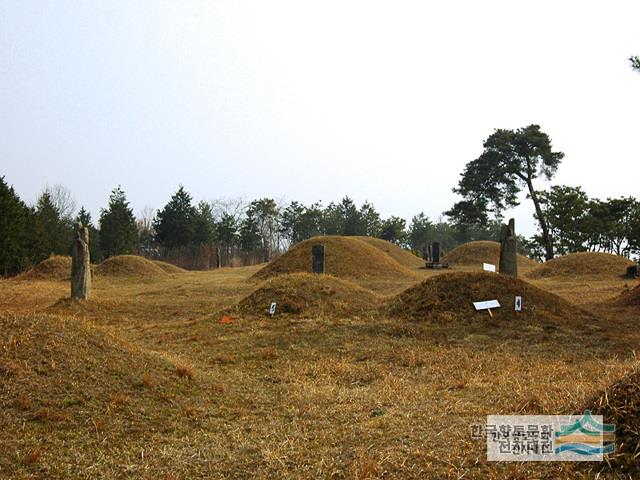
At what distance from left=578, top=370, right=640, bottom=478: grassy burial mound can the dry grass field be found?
2cm

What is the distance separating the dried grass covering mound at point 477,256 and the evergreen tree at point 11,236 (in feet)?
93.7

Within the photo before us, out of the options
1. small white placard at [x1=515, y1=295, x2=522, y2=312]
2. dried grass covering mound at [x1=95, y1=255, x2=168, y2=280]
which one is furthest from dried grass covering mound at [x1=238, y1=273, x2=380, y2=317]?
dried grass covering mound at [x1=95, y1=255, x2=168, y2=280]

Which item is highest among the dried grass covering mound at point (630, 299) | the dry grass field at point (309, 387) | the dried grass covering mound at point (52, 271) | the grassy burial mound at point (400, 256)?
the grassy burial mound at point (400, 256)

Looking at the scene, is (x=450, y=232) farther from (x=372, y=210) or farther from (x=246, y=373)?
(x=246, y=373)

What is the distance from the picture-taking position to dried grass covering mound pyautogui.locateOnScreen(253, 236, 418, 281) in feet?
80.4

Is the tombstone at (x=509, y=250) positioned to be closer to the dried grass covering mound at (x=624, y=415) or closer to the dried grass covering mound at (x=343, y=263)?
Result: the dried grass covering mound at (x=343, y=263)

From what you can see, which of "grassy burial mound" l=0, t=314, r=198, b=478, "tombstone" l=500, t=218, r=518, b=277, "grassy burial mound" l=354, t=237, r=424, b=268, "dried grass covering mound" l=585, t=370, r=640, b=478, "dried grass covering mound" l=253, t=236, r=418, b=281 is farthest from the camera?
"grassy burial mound" l=354, t=237, r=424, b=268

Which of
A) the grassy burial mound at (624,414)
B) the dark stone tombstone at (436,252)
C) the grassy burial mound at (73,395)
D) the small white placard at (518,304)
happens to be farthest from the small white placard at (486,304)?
the dark stone tombstone at (436,252)

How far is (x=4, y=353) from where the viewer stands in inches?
224

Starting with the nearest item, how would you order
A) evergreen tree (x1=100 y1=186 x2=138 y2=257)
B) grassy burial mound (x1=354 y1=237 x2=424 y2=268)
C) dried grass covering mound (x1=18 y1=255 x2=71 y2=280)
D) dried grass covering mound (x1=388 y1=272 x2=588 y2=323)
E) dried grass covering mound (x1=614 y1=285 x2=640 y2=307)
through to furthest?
1. dried grass covering mound (x1=388 y1=272 x2=588 y2=323)
2. dried grass covering mound (x1=614 y1=285 x2=640 y2=307)
3. dried grass covering mound (x1=18 y1=255 x2=71 y2=280)
4. grassy burial mound (x1=354 y1=237 x2=424 y2=268)
5. evergreen tree (x1=100 y1=186 x2=138 y2=257)

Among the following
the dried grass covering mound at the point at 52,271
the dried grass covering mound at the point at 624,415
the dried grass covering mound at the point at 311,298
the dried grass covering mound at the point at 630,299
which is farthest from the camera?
the dried grass covering mound at the point at 52,271

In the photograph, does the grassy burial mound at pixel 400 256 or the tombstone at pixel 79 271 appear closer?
the tombstone at pixel 79 271

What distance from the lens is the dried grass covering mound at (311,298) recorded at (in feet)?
40.3

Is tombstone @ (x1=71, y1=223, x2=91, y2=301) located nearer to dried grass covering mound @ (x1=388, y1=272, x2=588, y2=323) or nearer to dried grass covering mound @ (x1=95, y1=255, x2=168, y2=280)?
dried grass covering mound @ (x1=388, y1=272, x2=588, y2=323)
